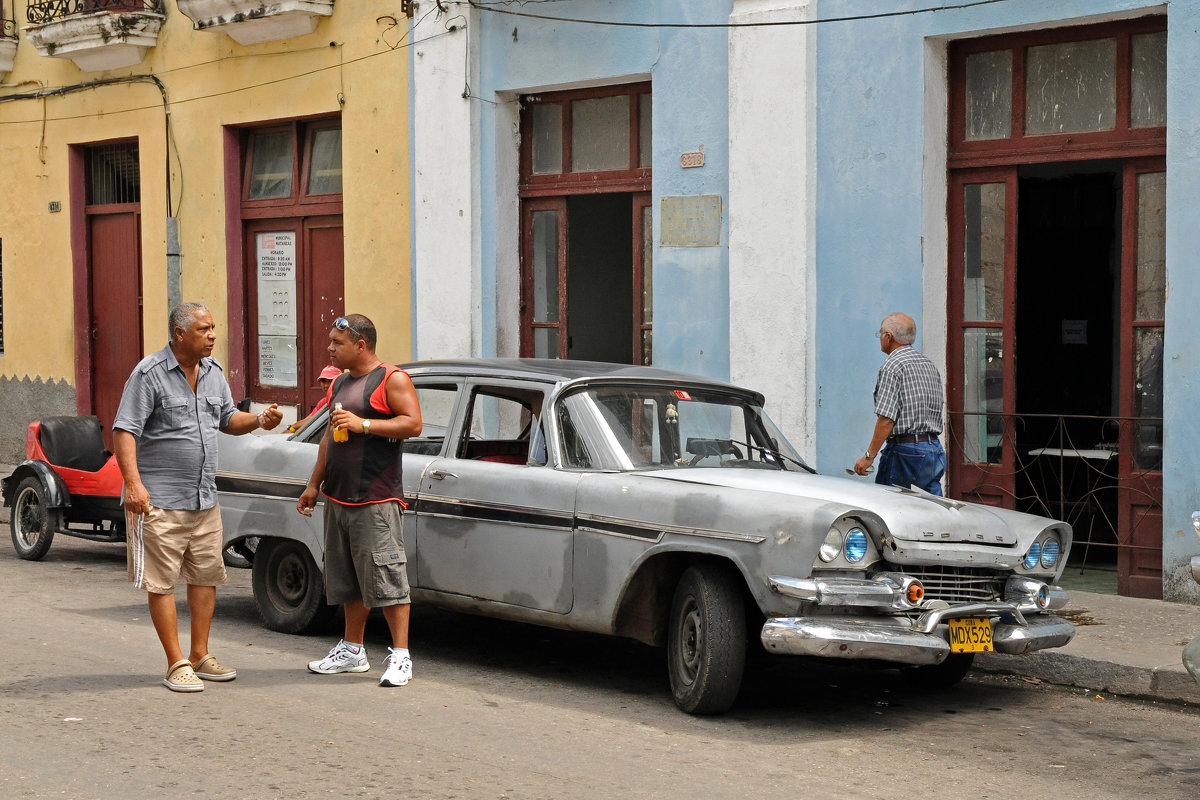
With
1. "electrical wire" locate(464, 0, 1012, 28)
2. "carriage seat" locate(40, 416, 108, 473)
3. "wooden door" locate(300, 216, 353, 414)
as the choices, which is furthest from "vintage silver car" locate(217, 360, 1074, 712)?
"wooden door" locate(300, 216, 353, 414)

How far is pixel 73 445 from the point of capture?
1165cm

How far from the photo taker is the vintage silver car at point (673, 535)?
635cm

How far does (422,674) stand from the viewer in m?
7.51

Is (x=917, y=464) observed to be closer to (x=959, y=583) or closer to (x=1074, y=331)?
(x=959, y=583)

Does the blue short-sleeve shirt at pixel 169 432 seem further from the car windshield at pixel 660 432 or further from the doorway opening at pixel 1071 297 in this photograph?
the doorway opening at pixel 1071 297

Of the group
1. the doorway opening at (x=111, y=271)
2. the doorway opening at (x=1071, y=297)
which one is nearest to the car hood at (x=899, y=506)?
the doorway opening at (x=1071, y=297)

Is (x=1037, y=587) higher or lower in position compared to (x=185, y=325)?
lower

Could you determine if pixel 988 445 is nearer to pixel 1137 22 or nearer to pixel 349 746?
pixel 1137 22

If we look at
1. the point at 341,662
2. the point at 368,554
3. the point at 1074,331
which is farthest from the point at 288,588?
the point at 1074,331

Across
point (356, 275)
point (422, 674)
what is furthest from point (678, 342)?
point (422, 674)

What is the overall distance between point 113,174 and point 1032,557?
13636 millimetres

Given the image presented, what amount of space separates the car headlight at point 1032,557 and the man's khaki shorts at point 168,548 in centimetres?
375

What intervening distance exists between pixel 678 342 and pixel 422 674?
5.24 meters

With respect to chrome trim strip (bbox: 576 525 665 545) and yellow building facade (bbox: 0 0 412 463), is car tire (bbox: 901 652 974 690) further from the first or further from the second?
yellow building facade (bbox: 0 0 412 463)
